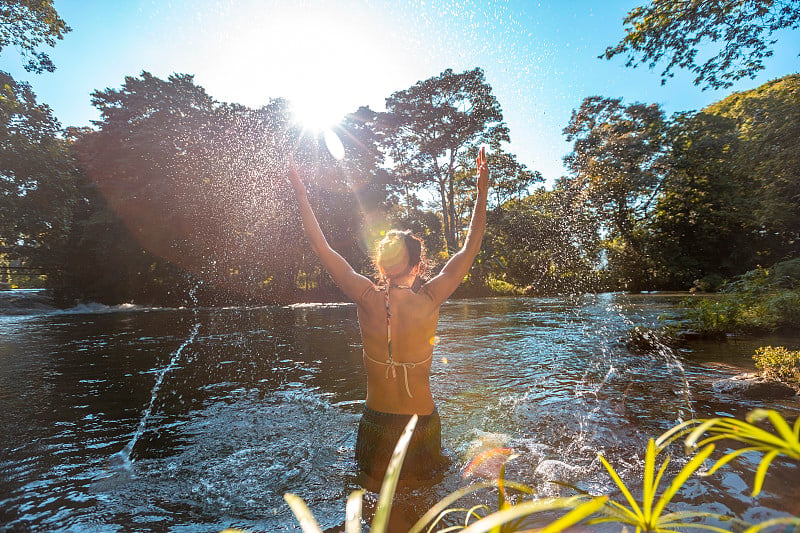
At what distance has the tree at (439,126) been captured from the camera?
104ft

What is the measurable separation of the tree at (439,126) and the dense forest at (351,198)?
0.37 feet

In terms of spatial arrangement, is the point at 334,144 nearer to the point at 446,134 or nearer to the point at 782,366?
the point at 446,134

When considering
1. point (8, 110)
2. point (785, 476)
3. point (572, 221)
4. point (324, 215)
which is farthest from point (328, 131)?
point (785, 476)

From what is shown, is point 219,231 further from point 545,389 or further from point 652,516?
point 652,516

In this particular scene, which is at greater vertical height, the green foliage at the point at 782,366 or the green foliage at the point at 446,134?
the green foliage at the point at 446,134

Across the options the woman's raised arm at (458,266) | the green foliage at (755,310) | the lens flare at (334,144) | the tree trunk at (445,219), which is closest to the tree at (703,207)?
the tree trunk at (445,219)

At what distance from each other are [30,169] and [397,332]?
70.0 ft

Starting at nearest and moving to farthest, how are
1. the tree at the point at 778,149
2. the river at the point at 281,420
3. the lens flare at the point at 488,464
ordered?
the river at the point at 281,420 → the lens flare at the point at 488,464 → the tree at the point at 778,149

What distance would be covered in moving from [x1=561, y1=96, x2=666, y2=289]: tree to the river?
2429cm

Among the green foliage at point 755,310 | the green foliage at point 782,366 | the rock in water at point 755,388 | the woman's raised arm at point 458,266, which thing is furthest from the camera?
the green foliage at point 755,310

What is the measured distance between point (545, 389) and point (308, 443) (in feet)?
13.1

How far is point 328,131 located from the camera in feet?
104

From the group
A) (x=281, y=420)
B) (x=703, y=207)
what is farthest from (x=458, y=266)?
(x=703, y=207)

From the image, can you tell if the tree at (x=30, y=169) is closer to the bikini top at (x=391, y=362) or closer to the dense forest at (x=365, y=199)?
the dense forest at (x=365, y=199)
